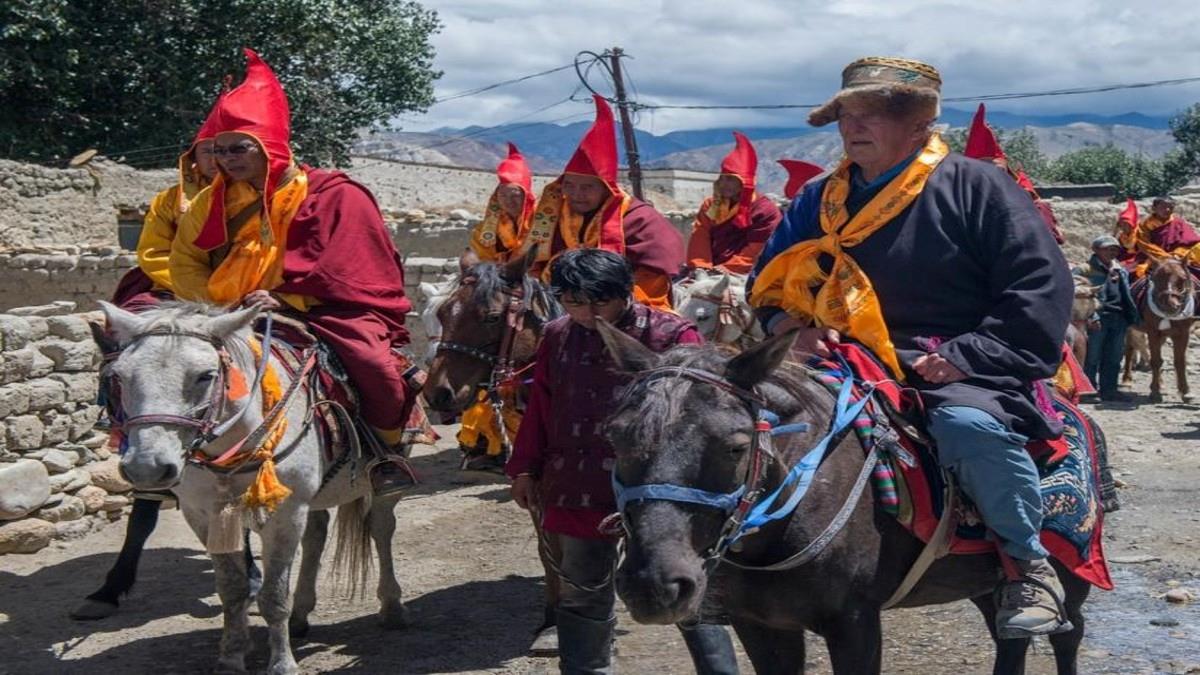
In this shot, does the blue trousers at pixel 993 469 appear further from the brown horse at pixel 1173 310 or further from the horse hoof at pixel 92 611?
the brown horse at pixel 1173 310

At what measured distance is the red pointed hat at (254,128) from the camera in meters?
5.81

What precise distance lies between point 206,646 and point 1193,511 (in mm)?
6410

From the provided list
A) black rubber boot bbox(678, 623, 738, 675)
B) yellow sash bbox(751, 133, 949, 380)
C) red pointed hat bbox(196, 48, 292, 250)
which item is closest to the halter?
yellow sash bbox(751, 133, 949, 380)

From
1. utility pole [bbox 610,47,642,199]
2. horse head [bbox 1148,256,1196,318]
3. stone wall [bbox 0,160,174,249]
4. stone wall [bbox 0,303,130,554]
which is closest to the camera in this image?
stone wall [bbox 0,303,130,554]

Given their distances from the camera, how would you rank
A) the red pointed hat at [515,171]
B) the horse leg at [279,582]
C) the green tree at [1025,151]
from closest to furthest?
the horse leg at [279,582] < the red pointed hat at [515,171] < the green tree at [1025,151]

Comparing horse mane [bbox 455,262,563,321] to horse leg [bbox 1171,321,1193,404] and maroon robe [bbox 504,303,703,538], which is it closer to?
maroon robe [bbox 504,303,703,538]

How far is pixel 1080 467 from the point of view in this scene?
4.11m

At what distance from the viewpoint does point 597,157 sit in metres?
6.90

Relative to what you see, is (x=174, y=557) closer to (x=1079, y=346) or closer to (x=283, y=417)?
(x=283, y=417)

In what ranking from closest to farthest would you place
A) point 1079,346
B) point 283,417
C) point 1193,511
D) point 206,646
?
point 283,417
point 206,646
point 1193,511
point 1079,346

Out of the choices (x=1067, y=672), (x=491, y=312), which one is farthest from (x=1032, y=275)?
(x=491, y=312)

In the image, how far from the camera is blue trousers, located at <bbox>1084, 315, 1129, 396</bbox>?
15.0 m

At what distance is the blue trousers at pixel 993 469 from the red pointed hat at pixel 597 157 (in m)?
3.54

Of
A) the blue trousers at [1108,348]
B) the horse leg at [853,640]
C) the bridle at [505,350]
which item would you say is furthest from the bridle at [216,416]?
the blue trousers at [1108,348]
